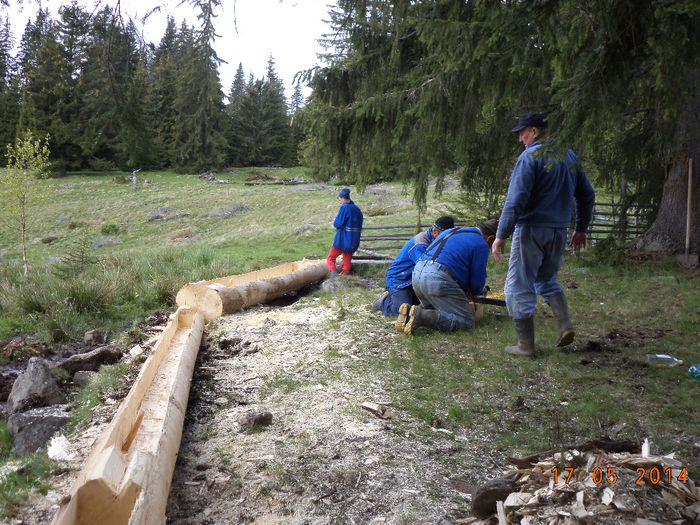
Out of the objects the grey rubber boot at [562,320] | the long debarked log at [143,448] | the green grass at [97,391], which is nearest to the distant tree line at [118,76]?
the long debarked log at [143,448]

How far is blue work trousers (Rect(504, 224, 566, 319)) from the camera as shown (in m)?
4.25

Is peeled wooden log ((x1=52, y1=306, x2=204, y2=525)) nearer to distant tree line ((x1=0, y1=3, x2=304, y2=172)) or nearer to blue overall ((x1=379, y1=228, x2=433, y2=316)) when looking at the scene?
distant tree line ((x1=0, y1=3, x2=304, y2=172))

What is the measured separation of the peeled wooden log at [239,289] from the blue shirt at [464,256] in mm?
2802

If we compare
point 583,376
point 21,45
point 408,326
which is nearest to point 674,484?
point 583,376

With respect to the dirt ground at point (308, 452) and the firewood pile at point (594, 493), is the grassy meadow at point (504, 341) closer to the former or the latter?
the dirt ground at point (308, 452)

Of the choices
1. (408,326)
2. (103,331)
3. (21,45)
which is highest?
(21,45)

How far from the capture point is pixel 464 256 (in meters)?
5.41

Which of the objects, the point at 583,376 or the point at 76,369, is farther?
the point at 76,369

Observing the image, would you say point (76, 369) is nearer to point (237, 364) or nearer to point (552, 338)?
point (237, 364)

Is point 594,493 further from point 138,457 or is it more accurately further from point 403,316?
point 403,316

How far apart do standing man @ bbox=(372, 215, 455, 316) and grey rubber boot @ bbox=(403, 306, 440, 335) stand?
2.47ft

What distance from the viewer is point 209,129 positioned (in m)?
3.72

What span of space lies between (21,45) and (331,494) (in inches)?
161

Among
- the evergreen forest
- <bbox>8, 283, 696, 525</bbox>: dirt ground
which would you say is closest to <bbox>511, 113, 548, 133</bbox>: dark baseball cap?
the evergreen forest
